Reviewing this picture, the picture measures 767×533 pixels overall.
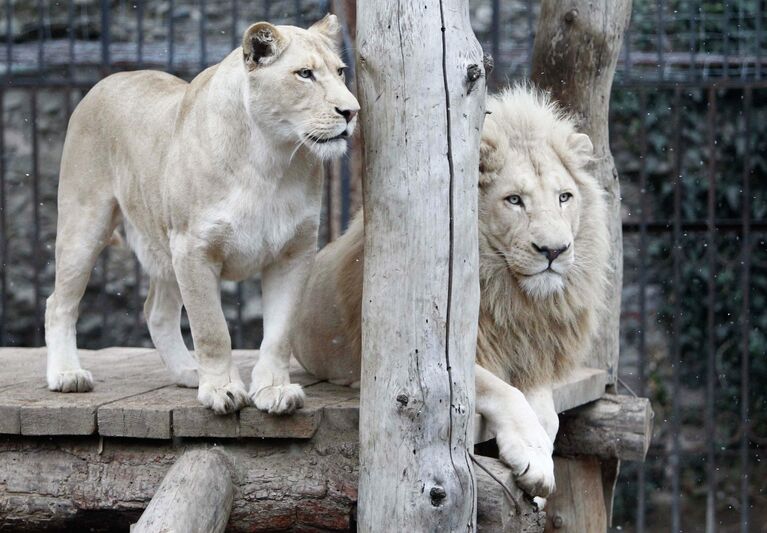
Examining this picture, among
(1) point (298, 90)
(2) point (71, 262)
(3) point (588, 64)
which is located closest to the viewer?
(1) point (298, 90)

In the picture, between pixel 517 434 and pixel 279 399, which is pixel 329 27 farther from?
pixel 517 434

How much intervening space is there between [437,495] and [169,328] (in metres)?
1.51

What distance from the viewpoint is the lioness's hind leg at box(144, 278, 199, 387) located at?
4266 mm

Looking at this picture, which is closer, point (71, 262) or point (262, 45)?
point (262, 45)

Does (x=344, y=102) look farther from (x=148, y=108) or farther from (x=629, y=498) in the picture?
(x=629, y=498)

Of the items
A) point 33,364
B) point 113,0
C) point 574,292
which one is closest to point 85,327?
point 113,0

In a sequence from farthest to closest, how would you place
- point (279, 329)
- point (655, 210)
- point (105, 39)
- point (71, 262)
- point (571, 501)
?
point (655, 210), point (105, 39), point (571, 501), point (71, 262), point (279, 329)

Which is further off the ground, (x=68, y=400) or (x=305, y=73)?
(x=305, y=73)

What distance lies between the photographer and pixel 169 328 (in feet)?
14.2

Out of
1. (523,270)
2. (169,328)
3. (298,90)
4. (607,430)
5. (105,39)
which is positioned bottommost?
(607,430)

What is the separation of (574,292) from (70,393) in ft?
5.93

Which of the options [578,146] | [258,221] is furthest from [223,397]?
[578,146]

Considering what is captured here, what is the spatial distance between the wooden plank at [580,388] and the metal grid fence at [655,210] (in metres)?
2.75

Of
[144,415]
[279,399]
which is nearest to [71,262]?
[144,415]
